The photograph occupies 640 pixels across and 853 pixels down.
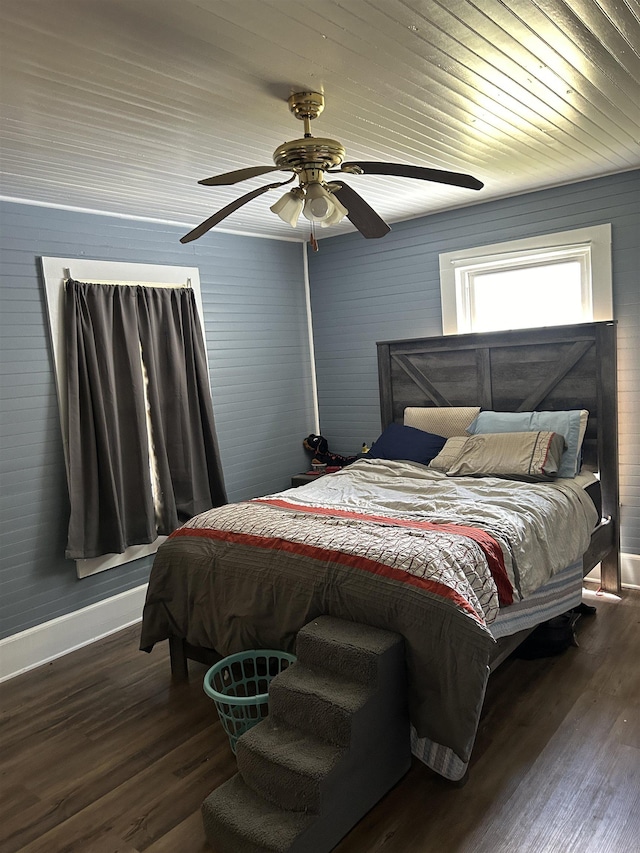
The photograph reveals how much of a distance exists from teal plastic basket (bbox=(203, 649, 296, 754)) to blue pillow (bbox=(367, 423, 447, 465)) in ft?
6.12

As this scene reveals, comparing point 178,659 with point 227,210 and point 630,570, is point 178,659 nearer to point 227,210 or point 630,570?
point 227,210

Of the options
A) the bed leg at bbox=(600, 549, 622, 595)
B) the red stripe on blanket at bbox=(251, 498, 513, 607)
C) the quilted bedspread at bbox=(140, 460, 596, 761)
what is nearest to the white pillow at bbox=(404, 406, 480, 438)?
the quilted bedspread at bbox=(140, 460, 596, 761)

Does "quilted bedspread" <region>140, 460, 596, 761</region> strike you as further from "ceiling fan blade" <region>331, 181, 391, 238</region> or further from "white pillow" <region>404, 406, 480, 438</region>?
"ceiling fan blade" <region>331, 181, 391, 238</region>

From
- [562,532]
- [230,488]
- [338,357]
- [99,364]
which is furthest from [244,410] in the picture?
[562,532]

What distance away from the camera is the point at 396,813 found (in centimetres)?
220

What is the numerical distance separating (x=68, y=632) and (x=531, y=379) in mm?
3268

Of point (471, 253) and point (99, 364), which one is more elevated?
point (471, 253)

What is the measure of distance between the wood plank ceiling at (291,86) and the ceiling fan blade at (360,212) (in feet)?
1.12

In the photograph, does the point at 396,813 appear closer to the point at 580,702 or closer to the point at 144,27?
the point at 580,702

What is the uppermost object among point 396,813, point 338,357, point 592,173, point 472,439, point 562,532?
point 592,173

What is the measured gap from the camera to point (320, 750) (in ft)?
6.75

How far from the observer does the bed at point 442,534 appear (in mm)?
2277

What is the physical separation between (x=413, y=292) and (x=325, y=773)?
3.60 m

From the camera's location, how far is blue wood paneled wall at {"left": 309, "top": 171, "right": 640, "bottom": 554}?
12.7 feet
